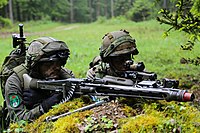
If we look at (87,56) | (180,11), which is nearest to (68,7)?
(87,56)

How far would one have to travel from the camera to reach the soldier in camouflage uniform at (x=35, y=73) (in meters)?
4.08

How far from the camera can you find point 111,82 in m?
3.42

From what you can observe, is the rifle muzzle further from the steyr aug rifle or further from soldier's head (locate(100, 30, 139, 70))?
soldier's head (locate(100, 30, 139, 70))

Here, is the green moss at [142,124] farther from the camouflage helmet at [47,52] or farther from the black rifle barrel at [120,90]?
the camouflage helmet at [47,52]

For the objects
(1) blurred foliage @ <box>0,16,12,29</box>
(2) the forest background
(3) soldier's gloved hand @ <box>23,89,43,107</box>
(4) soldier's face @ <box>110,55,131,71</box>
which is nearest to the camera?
(3) soldier's gloved hand @ <box>23,89,43,107</box>

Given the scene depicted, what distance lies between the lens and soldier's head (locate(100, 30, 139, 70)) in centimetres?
448

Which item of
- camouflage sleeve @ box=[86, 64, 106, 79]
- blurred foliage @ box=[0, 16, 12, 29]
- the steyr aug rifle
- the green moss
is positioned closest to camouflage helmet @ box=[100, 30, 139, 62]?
camouflage sleeve @ box=[86, 64, 106, 79]

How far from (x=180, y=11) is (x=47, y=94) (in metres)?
2.73

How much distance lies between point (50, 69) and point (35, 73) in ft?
0.73

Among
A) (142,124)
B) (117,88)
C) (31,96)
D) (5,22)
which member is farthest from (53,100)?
(5,22)

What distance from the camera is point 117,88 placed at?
309cm

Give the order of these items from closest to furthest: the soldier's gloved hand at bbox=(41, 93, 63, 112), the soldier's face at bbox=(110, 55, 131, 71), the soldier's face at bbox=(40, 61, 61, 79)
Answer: the soldier's gloved hand at bbox=(41, 93, 63, 112) < the soldier's face at bbox=(40, 61, 61, 79) < the soldier's face at bbox=(110, 55, 131, 71)

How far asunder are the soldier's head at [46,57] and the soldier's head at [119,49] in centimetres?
69

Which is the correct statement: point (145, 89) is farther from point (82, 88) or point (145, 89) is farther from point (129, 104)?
point (82, 88)
